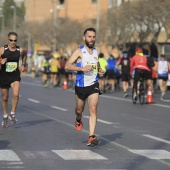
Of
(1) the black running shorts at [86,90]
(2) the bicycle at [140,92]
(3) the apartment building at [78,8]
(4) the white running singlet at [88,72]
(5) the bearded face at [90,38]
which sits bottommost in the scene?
(2) the bicycle at [140,92]

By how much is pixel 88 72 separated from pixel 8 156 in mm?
2339

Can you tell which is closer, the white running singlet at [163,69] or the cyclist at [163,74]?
the cyclist at [163,74]

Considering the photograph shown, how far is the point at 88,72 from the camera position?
41.0ft

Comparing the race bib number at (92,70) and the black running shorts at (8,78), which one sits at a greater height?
the race bib number at (92,70)

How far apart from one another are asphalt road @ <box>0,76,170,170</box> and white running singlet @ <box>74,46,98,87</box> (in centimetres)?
108

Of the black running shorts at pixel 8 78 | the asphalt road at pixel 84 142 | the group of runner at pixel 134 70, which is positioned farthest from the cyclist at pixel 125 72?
the black running shorts at pixel 8 78

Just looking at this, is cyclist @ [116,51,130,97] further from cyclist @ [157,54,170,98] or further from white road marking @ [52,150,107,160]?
white road marking @ [52,150,107,160]

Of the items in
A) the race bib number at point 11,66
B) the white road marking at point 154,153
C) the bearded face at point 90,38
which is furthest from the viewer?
the race bib number at point 11,66

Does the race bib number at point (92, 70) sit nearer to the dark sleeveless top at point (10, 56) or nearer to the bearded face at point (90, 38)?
the bearded face at point (90, 38)

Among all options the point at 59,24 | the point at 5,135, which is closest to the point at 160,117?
the point at 5,135

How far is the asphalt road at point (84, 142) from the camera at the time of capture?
34.0 feet

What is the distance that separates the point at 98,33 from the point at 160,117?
4619cm

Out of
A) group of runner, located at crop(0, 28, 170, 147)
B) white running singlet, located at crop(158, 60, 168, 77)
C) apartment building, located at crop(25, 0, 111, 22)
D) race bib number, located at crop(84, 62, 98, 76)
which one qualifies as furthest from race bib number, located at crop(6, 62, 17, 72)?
apartment building, located at crop(25, 0, 111, 22)

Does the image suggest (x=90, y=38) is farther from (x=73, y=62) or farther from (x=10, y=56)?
(x=10, y=56)
